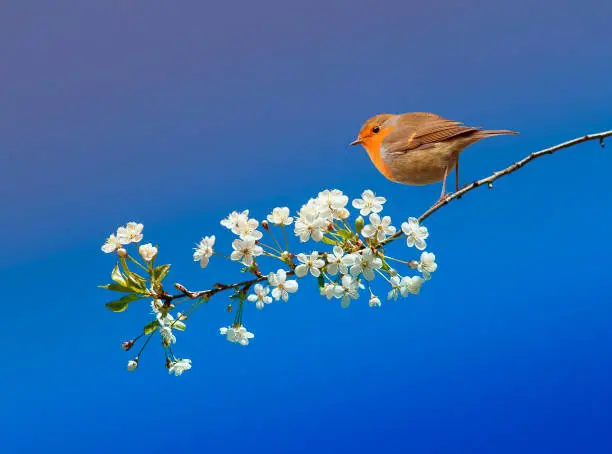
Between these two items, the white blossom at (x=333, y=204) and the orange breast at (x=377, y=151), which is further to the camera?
the orange breast at (x=377, y=151)

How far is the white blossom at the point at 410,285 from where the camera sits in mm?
1667

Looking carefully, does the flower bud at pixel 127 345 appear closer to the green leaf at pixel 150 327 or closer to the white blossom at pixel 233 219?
the green leaf at pixel 150 327

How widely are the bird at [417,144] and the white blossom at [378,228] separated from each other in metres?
0.59

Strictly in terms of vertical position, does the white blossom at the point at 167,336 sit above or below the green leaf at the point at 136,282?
below

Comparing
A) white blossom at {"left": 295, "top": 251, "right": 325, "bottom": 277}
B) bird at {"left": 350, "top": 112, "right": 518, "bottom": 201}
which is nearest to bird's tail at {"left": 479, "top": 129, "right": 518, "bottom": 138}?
bird at {"left": 350, "top": 112, "right": 518, "bottom": 201}

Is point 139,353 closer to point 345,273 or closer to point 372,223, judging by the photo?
point 345,273

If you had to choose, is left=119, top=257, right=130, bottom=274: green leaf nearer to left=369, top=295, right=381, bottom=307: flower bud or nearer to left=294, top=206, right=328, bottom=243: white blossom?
left=294, top=206, right=328, bottom=243: white blossom

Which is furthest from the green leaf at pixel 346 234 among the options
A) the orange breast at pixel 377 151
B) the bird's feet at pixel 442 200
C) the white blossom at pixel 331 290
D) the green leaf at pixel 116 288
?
the orange breast at pixel 377 151

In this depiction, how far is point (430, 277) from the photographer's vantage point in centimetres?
168

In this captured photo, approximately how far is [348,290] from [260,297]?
0.82ft

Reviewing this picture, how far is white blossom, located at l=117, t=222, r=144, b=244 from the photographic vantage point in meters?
1.64

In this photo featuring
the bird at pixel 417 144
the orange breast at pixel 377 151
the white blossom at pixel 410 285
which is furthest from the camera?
the orange breast at pixel 377 151

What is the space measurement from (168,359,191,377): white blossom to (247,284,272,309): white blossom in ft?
0.90

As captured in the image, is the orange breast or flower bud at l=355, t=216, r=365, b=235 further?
the orange breast
